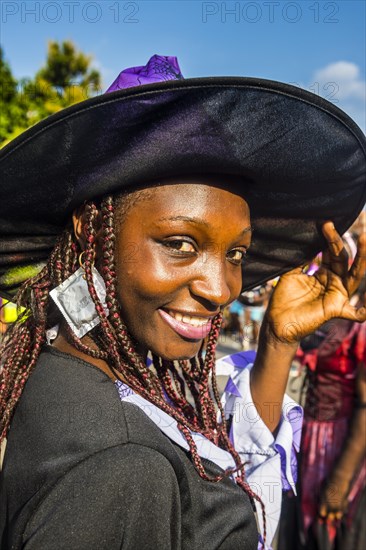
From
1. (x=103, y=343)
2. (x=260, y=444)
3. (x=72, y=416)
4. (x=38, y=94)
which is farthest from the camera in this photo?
(x=38, y=94)

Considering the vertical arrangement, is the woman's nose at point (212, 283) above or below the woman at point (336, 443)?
above

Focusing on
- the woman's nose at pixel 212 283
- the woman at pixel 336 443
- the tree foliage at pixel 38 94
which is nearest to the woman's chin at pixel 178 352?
the woman's nose at pixel 212 283

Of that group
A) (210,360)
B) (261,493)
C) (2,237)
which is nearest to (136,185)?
(2,237)

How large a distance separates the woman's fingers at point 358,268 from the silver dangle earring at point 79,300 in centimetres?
91

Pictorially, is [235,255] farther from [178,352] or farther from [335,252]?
[335,252]

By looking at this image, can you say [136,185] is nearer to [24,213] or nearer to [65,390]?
[24,213]

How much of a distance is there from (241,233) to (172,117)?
34cm

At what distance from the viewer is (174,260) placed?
1.24 meters

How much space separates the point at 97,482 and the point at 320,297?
1.14 metres

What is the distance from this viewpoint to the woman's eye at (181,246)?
1.24 meters

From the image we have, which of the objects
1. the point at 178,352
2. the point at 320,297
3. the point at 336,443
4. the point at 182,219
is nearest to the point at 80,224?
the point at 182,219

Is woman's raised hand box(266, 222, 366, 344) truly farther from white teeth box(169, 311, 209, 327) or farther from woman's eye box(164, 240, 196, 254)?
woman's eye box(164, 240, 196, 254)

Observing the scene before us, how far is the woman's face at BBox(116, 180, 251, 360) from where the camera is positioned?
1.22 meters

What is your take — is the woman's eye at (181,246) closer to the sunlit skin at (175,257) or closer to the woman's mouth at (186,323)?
the sunlit skin at (175,257)
